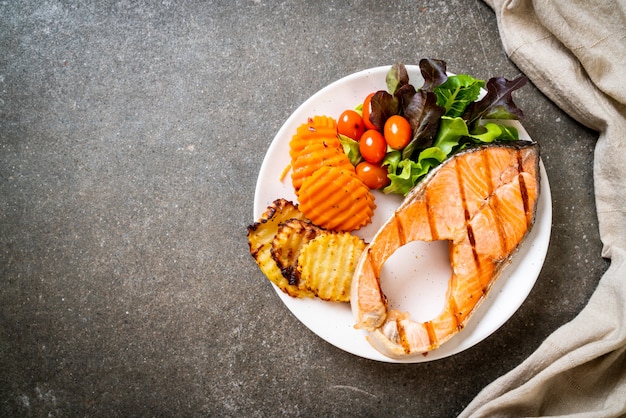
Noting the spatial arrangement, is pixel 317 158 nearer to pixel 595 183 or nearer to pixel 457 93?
pixel 457 93

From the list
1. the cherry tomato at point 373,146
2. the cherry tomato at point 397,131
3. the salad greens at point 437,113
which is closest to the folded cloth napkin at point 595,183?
the salad greens at point 437,113

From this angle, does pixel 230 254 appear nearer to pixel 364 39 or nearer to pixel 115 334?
pixel 115 334

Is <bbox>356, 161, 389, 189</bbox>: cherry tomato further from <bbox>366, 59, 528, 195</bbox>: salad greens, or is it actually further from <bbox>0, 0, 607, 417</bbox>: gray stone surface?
<bbox>0, 0, 607, 417</bbox>: gray stone surface

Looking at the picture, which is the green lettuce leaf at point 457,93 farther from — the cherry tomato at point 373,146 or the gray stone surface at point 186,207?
the gray stone surface at point 186,207

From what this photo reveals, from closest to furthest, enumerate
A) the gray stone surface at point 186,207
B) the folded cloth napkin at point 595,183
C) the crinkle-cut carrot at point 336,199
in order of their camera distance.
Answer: the crinkle-cut carrot at point 336,199 → the folded cloth napkin at point 595,183 → the gray stone surface at point 186,207

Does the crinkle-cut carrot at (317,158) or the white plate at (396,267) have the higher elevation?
the crinkle-cut carrot at (317,158)

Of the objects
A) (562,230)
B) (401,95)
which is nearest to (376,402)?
(562,230)

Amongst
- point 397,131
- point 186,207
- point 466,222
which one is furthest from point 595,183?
point 186,207
